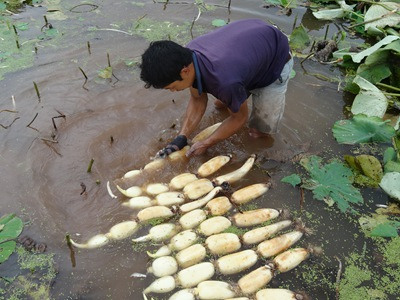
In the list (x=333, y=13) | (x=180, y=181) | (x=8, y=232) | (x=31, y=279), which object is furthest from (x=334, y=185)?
(x=333, y=13)

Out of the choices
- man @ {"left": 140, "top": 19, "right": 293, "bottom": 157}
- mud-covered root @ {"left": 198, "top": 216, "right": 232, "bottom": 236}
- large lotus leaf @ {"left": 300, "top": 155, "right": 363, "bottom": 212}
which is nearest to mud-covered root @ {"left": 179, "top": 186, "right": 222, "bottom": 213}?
mud-covered root @ {"left": 198, "top": 216, "right": 232, "bottom": 236}

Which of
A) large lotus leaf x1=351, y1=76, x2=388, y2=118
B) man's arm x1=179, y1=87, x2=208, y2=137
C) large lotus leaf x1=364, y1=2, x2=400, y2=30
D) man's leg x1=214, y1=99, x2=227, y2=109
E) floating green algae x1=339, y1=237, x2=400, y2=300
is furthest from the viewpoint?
large lotus leaf x1=364, y1=2, x2=400, y2=30

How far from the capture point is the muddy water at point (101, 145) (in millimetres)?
2469

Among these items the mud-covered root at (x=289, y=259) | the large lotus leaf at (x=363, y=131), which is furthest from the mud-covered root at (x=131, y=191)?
the large lotus leaf at (x=363, y=131)

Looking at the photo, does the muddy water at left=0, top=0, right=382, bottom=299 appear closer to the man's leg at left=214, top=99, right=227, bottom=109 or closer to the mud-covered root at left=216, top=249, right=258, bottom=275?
the man's leg at left=214, top=99, right=227, bottom=109

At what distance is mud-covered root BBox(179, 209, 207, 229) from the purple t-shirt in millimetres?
775

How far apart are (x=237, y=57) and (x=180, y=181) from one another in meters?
1.02

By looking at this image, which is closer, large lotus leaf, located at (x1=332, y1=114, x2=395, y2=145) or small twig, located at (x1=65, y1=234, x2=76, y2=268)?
small twig, located at (x1=65, y1=234, x2=76, y2=268)

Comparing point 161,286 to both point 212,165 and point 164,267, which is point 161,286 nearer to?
point 164,267

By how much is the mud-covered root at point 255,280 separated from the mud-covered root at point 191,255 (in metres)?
0.29

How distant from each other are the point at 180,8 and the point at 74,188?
11.0ft

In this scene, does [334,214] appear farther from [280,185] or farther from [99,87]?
[99,87]

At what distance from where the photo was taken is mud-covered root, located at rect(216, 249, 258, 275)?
239 cm

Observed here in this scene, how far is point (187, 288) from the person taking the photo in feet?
7.56
